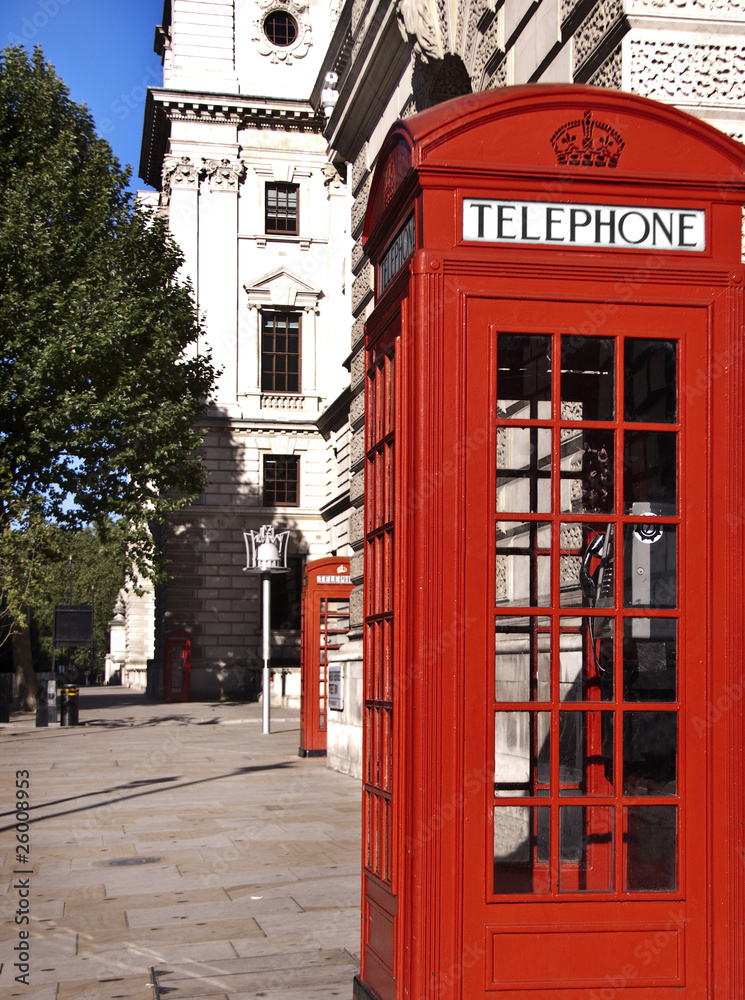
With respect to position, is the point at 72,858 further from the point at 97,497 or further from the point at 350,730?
the point at 97,497

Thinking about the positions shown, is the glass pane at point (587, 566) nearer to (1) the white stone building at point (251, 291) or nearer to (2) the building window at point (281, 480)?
(1) the white stone building at point (251, 291)

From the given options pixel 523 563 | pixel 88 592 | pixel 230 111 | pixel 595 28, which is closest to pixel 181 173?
pixel 230 111

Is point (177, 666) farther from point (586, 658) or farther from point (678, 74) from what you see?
point (586, 658)

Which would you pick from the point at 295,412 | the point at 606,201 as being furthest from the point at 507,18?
the point at 295,412

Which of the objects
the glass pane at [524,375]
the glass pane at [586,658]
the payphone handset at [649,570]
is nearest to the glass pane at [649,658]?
the payphone handset at [649,570]

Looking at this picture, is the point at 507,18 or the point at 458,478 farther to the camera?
the point at 507,18

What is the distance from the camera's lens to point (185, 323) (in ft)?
102

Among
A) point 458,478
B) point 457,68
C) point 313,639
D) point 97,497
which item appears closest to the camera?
point 458,478

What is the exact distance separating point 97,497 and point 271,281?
41.8 ft

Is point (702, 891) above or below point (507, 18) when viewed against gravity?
below

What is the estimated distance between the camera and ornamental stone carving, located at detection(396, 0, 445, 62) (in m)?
11.9

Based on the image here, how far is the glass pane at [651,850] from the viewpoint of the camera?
12.7ft

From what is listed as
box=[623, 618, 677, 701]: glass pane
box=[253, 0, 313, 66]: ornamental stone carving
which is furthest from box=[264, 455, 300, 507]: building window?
box=[623, 618, 677, 701]: glass pane

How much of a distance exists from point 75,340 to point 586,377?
23900 millimetres
